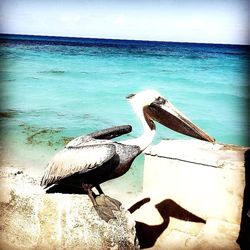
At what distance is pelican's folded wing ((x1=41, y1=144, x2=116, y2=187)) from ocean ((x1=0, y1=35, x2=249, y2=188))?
2052 millimetres

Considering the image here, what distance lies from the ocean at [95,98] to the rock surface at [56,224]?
2342mm

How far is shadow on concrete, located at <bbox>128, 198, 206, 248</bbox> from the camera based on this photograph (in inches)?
174

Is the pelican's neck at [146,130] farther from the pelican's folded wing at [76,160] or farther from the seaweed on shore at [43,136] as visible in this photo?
the seaweed on shore at [43,136]

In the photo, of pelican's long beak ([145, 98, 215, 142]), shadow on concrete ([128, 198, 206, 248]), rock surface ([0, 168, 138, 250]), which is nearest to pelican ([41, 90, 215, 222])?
pelican's long beak ([145, 98, 215, 142])

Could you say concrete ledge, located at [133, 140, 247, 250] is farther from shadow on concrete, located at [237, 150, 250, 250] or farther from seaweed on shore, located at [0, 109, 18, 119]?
seaweed on shore, located at [0, 109, 18, 119]

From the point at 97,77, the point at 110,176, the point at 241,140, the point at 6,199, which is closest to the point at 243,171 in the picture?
the point at 110,176

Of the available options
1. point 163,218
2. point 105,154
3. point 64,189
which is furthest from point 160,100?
point 163,218

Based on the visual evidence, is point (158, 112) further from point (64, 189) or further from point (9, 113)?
point (9, 113)

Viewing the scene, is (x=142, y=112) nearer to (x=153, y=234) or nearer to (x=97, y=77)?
(x=153, y=234)

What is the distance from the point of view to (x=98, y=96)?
62.4 feet

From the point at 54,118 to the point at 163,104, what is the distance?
1098cm

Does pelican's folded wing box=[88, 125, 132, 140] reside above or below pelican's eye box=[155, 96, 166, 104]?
below

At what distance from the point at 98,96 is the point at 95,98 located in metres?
0.56

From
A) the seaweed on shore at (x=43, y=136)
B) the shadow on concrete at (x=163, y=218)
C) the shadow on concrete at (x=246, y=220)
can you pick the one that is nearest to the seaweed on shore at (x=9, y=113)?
the seaweed on shore at (x=43, y=136)
